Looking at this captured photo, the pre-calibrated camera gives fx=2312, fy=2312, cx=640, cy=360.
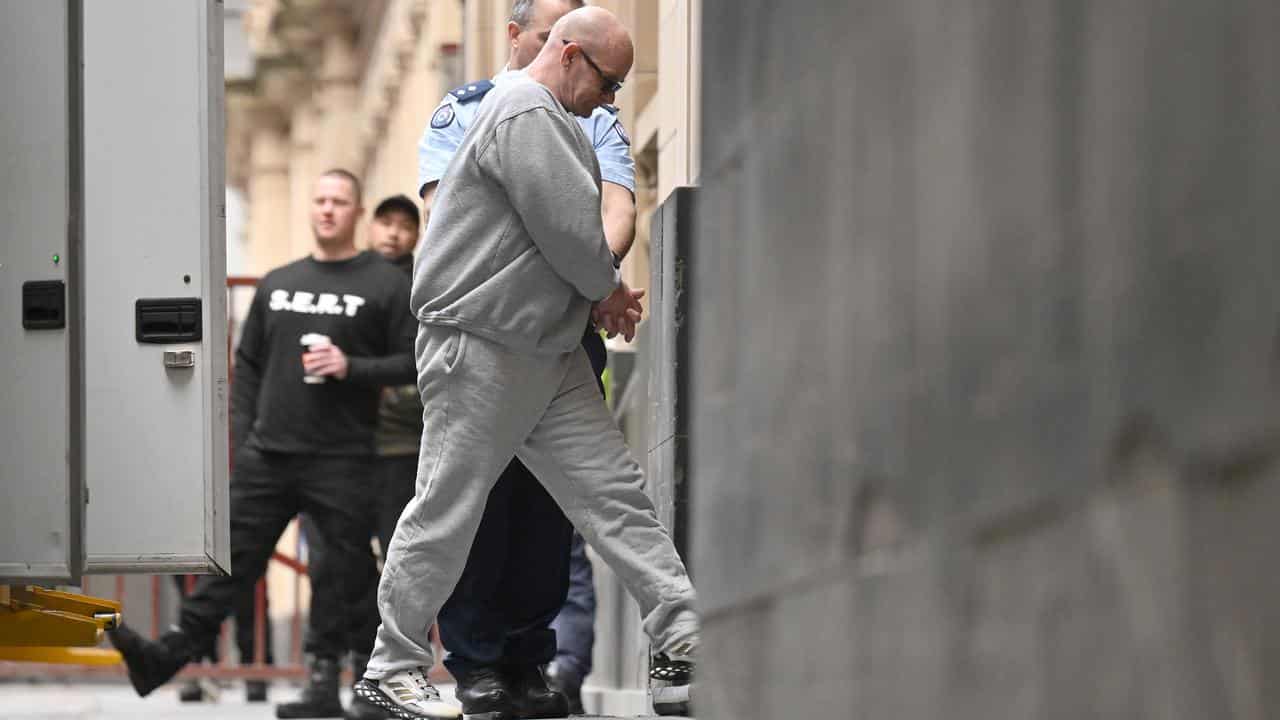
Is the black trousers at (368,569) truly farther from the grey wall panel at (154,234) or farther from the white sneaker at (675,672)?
the white sneaker at (675,672)

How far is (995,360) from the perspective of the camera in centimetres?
229

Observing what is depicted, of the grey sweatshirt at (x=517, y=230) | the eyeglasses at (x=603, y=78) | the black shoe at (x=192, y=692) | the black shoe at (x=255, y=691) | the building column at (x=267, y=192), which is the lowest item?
the black shoe at (x=255, y=691)

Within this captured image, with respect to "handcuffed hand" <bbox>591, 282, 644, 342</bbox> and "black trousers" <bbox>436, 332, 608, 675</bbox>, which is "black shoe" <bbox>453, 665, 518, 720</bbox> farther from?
"handcuffed hand" <bbox>591, 282, 644, 342</bbox>

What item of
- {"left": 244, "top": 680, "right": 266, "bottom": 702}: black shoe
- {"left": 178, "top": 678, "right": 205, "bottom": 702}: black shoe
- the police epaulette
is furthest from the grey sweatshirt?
{"left": 244, "top": 680, "right": 266, "bottom": 702}: black shoe

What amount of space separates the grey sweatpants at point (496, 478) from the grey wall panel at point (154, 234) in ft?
5.27

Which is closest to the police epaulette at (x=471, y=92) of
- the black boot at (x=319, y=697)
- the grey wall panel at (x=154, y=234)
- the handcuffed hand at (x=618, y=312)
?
the handcuffed hand at (x=618, y=312)

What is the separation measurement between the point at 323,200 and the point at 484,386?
3854 millimetres

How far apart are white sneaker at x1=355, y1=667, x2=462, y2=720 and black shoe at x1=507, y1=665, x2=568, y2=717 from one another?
0.33 metres

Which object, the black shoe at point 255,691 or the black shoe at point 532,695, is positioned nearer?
the black shoe at point 532,695

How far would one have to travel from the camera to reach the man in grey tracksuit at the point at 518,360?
5.25 meters

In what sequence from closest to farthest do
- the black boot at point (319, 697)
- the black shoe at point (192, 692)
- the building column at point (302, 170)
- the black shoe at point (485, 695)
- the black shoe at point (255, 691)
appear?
the black shoe at point (485, 695) < the black boot at point (319, 697) < the black shoe at point (192, 692) < the black shoe at point (255, 691) < the building column at point (302, 170)

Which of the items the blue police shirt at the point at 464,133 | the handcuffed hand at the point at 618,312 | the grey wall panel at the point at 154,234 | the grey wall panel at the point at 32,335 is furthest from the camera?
the grey wall panel at the point at 154,234

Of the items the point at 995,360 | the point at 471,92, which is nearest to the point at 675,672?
the point at 471,92

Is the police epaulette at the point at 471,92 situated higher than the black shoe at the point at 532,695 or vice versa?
the police epaulette at the point at 471,92
